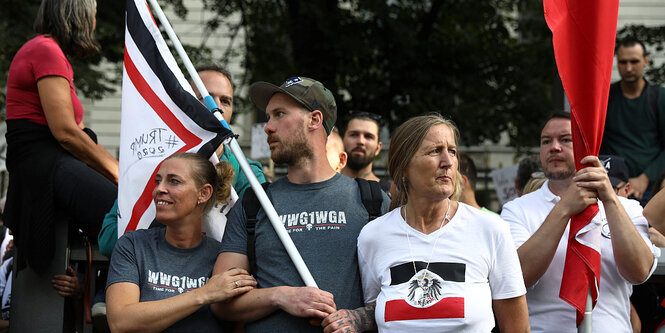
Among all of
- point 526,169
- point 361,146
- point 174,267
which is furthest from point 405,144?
point 526,169

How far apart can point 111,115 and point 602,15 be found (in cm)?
1770

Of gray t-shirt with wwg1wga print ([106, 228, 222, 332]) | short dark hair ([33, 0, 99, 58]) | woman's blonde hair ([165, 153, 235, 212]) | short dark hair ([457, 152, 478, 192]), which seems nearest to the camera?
gray t-shirt with wwg1wga print ([106, 228, 222, 332])

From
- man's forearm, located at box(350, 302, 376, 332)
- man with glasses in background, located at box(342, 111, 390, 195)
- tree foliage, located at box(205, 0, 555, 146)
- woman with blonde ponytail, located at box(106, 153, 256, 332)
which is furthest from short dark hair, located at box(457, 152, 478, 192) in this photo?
tree foliage, located at box(205, 0, 555, 146)

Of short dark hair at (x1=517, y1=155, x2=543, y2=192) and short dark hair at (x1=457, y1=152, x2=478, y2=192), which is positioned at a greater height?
short dark hair at (x1=517, y1=155, x2=543, y2=192)

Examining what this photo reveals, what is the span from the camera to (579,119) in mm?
3682

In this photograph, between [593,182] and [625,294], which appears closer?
[593,182]

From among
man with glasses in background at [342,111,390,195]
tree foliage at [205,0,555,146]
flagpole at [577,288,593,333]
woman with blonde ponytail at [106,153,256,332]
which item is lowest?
flagpole at [577,288,593,333]

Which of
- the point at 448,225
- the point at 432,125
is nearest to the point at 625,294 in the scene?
the point at 448,225

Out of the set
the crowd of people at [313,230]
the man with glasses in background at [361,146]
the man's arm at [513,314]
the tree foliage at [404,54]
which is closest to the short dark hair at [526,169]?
the man with glasses in background at [361,146]

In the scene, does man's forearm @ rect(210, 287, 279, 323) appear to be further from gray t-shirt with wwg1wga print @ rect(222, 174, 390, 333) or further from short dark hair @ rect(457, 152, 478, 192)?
short dark hair @ rect(457, 152, 478, 192)

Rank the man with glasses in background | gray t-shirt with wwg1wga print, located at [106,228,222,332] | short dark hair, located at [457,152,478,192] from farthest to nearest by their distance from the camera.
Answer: the man with glasses in background, short dark hair, located at [457,152,478,192], gray t-shirt with wwg1wga print, located at [106,228,222,332]

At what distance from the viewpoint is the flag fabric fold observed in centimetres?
414

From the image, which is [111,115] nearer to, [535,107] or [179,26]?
[179,26]

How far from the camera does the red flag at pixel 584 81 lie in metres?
3.61
